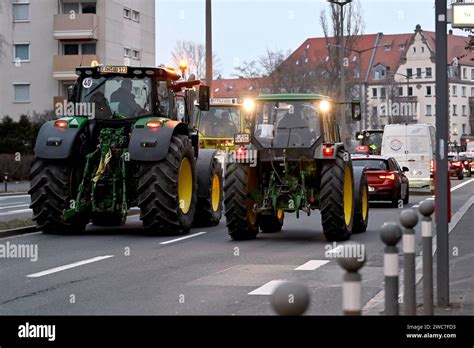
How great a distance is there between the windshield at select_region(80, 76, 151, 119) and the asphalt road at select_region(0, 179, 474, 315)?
2.18 m

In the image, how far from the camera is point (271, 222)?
2022cm

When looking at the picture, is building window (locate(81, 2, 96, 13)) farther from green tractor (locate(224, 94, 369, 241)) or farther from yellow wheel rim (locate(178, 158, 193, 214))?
green tractor (locate(224, 94, 369, 241))

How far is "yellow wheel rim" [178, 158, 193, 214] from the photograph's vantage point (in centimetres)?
1961

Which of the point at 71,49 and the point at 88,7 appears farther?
the point at 71,49

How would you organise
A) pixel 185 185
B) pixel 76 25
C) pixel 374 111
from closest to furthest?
1. pixel 185 185
2. pixel 76 25
3. pixel 374 111

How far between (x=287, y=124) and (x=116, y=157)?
9.75 ft

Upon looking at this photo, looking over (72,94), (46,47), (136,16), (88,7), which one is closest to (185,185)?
(72,94)

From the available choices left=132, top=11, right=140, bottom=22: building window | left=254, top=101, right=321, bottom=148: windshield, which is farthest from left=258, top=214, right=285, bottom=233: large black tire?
left=132, top=11, right=140, bottom=22: building window

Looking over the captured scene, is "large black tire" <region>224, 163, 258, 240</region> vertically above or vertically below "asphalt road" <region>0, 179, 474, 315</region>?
above

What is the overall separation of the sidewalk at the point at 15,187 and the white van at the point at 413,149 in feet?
45.4

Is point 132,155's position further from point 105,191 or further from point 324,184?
point 324,184

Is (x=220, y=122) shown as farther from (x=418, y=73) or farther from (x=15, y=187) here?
(x=418, y=73)
